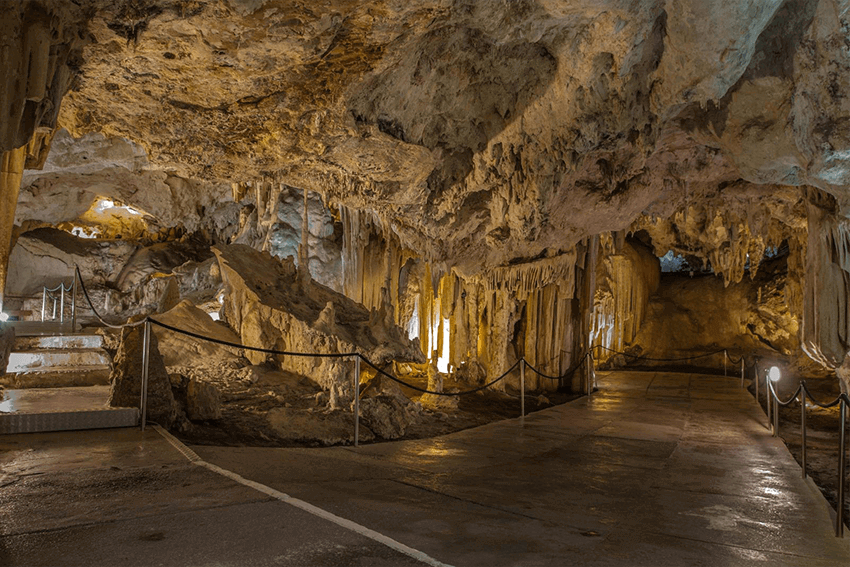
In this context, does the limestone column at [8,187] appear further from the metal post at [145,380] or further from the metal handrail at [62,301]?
the metal handrail at [62,301]

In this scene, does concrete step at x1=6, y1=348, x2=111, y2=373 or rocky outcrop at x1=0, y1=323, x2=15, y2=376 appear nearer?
rocky outcrop at x1=0, y1=323, x2=15, y2=376

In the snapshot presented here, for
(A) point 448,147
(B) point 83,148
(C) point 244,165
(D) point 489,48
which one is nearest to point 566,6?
(D) point 489,48

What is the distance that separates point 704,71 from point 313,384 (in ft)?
22.3

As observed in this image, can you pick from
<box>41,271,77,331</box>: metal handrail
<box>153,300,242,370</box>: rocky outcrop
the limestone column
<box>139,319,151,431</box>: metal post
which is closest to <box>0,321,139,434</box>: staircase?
<box>139,319,151,431</box>: metal post

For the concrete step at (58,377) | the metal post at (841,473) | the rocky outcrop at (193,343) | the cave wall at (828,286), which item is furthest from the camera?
the rocky outcrop at (193,343)

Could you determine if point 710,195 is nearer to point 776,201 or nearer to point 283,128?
point 776,201

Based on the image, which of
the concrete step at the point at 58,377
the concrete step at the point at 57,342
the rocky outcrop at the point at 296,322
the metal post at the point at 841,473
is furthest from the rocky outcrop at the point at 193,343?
the metal post at the point at 841,473

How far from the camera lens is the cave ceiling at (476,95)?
483 centimetres

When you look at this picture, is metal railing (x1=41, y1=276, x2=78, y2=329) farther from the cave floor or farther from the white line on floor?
the white line on floor

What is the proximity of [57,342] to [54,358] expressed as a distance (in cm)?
108

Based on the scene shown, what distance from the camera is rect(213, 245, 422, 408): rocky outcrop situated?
30.2 feet

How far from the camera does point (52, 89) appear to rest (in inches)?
167

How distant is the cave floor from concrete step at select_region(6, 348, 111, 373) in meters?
2.93

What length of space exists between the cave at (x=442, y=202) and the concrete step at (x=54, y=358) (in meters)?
0.03
